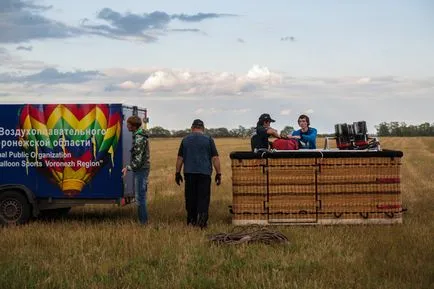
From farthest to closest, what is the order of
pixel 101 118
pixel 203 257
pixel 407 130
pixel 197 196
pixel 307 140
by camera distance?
pixel 407 130, pixel 307 140, pixel 101 118, pixel 197 196, pixel 203 257

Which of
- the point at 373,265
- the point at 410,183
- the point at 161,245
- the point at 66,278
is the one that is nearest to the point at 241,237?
the point at 161,245

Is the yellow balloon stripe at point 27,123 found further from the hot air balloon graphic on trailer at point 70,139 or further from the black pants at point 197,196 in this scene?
the black pants at point 197,196

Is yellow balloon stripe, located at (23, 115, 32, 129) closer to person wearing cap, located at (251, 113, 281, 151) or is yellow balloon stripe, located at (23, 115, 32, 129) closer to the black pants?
the black pants

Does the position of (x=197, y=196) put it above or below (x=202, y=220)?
Answer: above

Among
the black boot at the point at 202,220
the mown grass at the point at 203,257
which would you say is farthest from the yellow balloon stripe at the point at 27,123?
the black boot at the point at 202,220

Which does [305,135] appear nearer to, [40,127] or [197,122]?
[197,122]

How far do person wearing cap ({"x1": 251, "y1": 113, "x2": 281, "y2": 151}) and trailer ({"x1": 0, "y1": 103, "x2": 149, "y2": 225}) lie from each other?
2.34 metres

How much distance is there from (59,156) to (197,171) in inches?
99.9

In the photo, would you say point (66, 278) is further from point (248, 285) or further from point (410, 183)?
point (410, 183)

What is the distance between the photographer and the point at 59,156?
12094 mm

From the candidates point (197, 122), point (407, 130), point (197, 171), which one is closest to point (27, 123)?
point (197, 122)

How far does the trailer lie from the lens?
1200cm

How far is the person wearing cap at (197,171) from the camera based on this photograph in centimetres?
1152

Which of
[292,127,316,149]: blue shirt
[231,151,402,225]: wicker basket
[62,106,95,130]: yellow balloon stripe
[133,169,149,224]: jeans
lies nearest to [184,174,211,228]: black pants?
[231,151,402,225]: wicker basket
